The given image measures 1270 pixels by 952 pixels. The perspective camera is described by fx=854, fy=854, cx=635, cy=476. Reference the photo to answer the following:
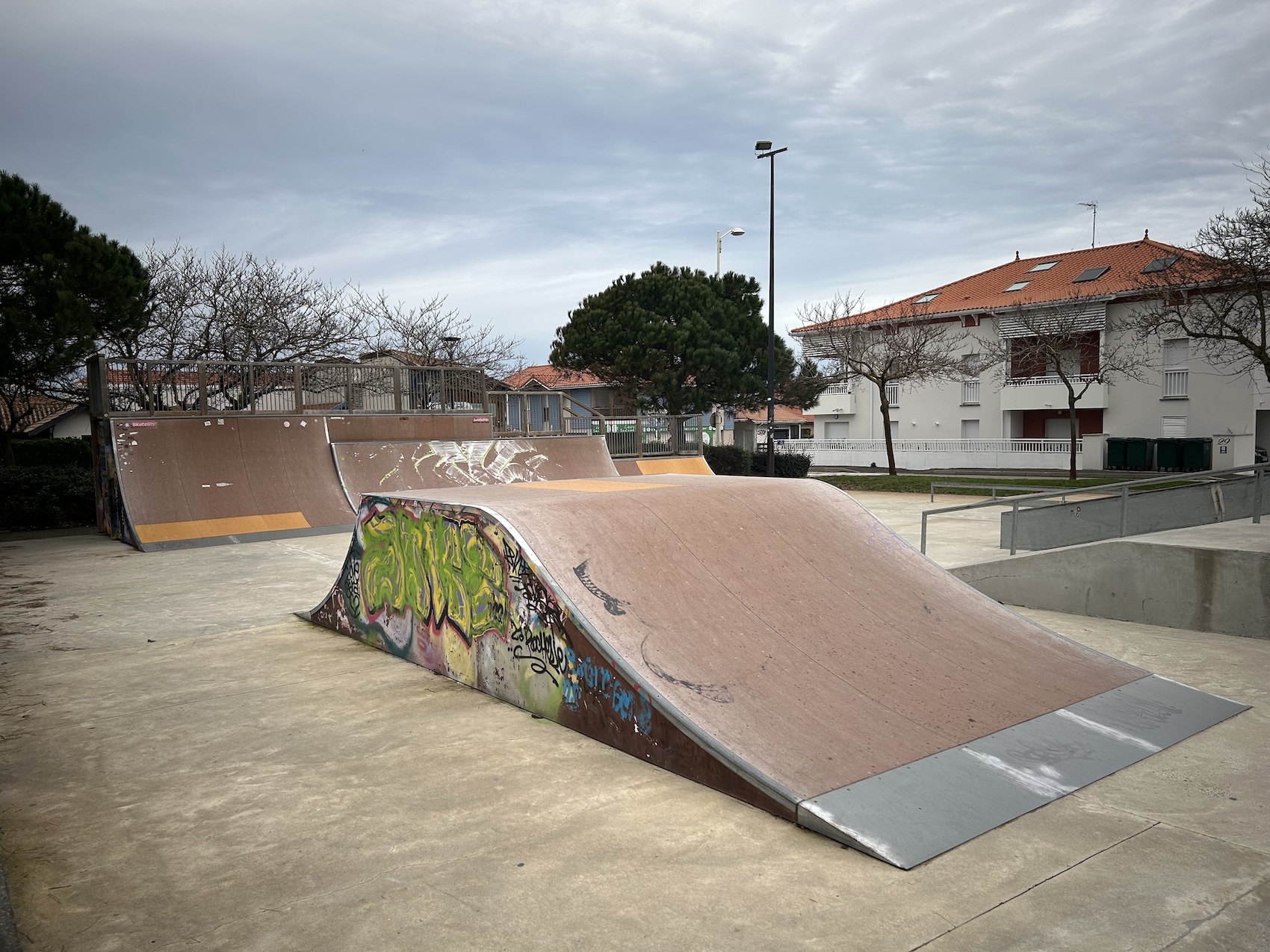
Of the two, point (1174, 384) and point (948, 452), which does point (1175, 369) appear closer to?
point (1174, 384)

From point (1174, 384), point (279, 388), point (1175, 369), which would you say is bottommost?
point (279, 388)

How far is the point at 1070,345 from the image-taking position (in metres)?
32.1

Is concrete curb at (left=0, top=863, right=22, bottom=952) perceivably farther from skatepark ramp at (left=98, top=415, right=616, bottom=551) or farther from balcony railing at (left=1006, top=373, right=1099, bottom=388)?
balcony railing at (left=1006, top=373, right=1099, bottom=388)

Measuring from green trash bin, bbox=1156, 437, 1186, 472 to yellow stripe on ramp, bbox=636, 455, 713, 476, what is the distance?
1664 cm

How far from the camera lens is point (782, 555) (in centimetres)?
607

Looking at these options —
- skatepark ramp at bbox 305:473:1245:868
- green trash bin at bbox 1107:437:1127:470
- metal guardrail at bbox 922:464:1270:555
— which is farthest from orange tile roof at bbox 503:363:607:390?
skatepark ramp at bbox 305:473:1245:868

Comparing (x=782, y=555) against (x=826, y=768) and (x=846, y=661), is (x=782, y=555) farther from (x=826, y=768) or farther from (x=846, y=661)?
(x=826, y=768)

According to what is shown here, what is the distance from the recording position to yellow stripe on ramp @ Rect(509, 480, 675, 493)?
7.16 m

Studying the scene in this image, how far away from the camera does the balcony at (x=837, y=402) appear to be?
39.0 metres

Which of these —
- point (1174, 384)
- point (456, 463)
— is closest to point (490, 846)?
point (456, 463)

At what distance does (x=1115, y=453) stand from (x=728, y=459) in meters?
14.4

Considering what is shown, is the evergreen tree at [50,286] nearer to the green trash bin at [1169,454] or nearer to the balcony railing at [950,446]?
the balcony railing at [950,446]

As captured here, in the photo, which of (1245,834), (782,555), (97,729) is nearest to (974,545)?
(782,555)

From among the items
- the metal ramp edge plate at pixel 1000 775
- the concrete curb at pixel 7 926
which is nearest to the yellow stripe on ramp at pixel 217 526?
the concrete curb at pixel 7 926
